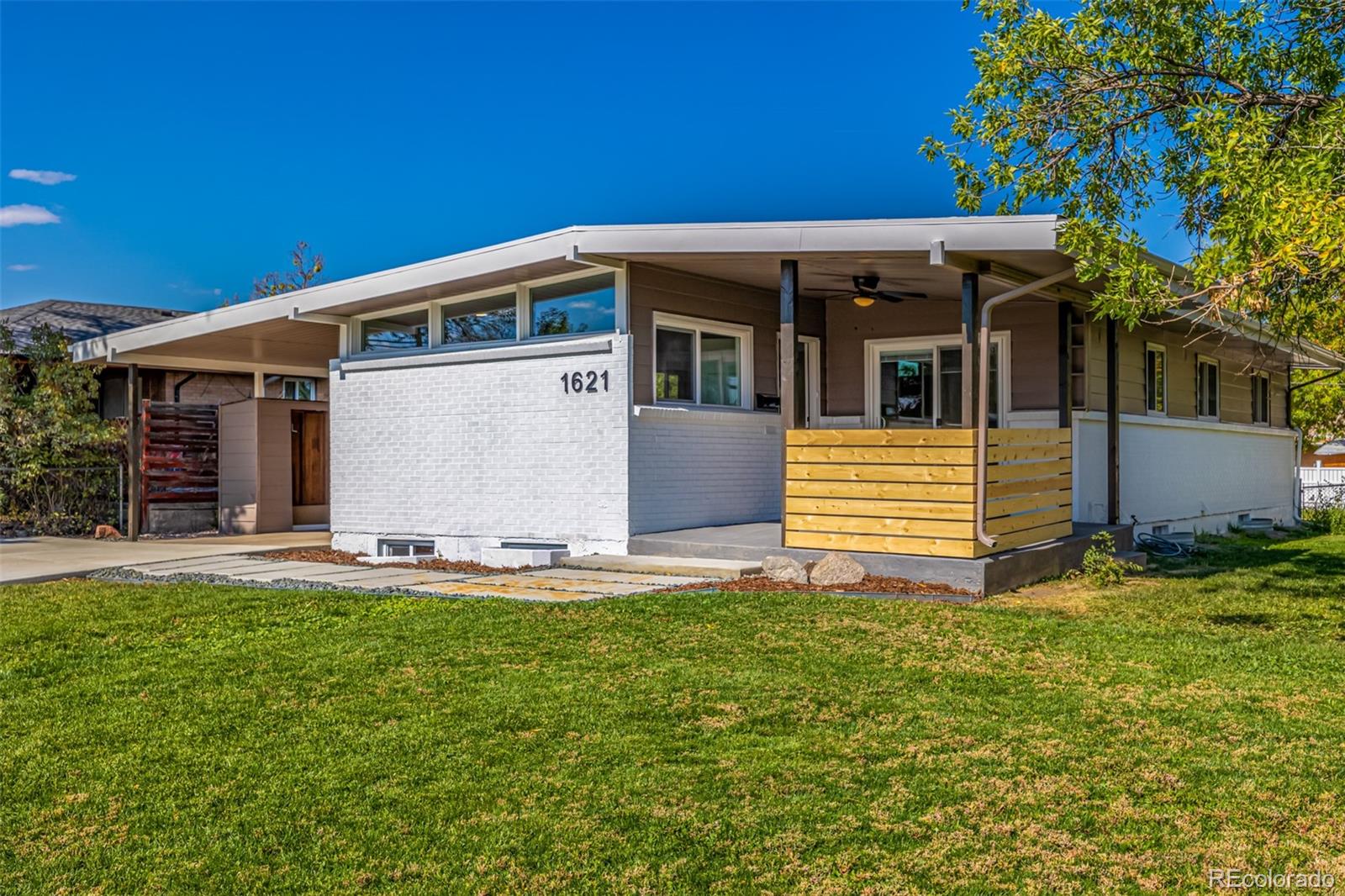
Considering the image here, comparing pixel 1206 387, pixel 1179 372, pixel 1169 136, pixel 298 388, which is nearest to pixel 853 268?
pixel 1169 136

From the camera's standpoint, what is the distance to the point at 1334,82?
27.1 ft

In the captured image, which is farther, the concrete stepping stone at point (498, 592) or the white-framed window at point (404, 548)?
the white-framed window at point (404, 548)

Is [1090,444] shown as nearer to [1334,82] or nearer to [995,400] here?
[995,400]

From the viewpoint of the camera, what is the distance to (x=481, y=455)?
439 inches

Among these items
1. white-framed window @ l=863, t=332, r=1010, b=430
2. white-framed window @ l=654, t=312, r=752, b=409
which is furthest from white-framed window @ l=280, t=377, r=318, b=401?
white-framed window @ l=863, t=332, r=1010, b=430

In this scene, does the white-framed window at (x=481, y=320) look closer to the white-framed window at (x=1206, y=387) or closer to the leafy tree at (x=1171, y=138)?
the leafy tree at (x=1171, y=138)

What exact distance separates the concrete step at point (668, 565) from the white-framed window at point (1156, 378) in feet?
23.7

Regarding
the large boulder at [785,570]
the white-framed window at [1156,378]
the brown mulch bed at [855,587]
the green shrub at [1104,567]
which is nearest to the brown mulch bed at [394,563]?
the brown mulch bed at [855,587]

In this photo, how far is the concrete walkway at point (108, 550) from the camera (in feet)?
33.0

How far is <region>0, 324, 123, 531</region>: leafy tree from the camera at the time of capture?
14.1 m

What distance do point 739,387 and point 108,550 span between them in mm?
7745

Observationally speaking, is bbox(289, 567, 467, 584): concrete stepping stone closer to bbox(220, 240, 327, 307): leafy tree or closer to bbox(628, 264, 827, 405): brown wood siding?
bbox(628, 264, 827, 405): brown wood siding

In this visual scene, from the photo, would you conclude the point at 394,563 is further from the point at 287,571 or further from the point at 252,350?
the point at 252,350

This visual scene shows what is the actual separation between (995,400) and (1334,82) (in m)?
4.36
